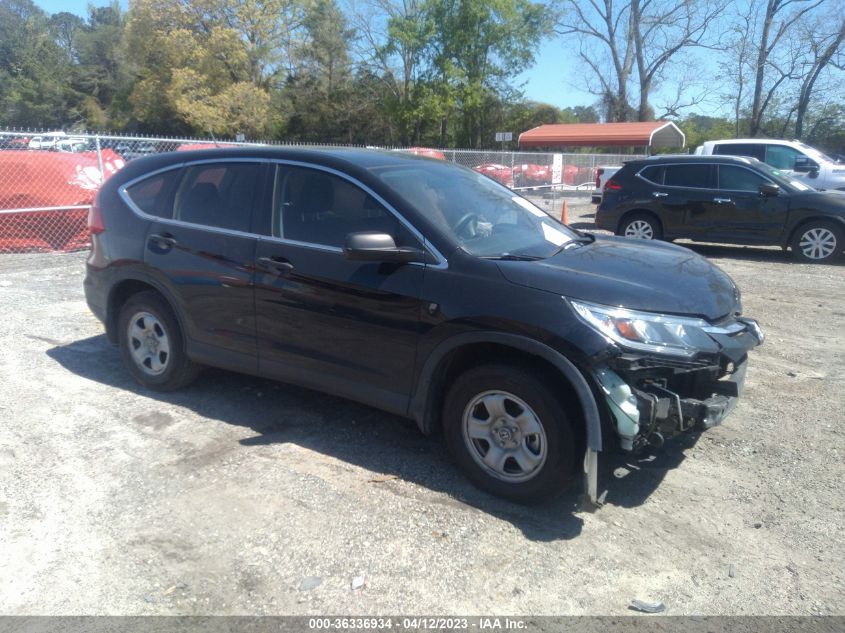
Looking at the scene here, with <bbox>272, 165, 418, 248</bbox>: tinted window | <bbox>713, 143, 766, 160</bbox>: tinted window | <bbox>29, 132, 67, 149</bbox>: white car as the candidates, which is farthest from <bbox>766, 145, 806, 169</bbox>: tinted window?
<bbox>29, 132, 67, 149</bbox>: white car

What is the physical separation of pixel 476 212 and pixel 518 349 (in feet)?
3.59

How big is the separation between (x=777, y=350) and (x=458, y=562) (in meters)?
4.45

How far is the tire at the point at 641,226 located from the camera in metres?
12.0

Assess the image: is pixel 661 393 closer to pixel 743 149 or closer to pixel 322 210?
pixel 322 210

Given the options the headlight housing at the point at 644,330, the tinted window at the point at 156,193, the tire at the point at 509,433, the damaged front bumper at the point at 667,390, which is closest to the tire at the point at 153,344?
the tinted window at the point at 156,193

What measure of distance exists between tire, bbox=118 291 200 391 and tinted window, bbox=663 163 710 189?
30.8 feet

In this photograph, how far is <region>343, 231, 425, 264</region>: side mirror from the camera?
364 cm

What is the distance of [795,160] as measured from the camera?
47.7 ft

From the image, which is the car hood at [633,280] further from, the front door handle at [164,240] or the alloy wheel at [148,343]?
the alloy wheel at [148,343]

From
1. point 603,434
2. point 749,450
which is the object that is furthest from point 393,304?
point 749,450

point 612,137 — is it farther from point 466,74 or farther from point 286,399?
point 286,399

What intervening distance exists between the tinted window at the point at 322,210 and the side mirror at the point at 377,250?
16 centimetres

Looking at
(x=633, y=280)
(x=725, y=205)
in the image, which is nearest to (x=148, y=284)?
(x=633, y=280)

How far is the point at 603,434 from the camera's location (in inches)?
130
